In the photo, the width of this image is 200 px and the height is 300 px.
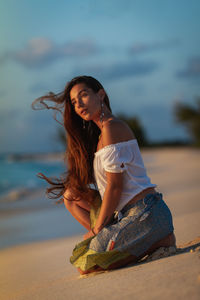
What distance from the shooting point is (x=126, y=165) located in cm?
269

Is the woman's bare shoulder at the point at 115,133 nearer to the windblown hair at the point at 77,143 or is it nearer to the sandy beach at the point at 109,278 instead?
the windblown hair at the point at 77,143

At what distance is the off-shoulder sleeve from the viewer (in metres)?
2.64

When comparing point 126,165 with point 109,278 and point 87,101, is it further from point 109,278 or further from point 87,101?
point 109,278

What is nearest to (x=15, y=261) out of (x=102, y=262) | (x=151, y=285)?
(x=102, y=262)

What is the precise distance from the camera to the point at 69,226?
5695 mm

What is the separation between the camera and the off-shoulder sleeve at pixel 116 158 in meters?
2.64

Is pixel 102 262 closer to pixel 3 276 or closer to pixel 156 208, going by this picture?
pixel 156 208

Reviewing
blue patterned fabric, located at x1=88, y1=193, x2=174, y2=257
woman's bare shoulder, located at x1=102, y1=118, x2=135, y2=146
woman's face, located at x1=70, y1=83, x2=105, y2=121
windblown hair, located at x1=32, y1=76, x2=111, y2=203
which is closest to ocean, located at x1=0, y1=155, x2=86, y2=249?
windblown hair, located at x1=32, y1=76, x2=111, y2=203

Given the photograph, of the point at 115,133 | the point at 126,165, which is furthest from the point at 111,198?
the point at 115,133

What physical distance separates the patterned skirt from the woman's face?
0.72 metres

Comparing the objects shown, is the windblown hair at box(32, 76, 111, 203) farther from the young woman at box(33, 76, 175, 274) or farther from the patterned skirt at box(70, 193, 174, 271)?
the patterned skirt at box(70, 193, 174, 271)

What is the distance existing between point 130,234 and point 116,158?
1.67ft

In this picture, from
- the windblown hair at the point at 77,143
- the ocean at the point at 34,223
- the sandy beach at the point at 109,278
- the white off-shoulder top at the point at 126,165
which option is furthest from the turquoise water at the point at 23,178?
the white off-shoulder top at the point at 126,165

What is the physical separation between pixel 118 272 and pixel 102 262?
0.16 metres
